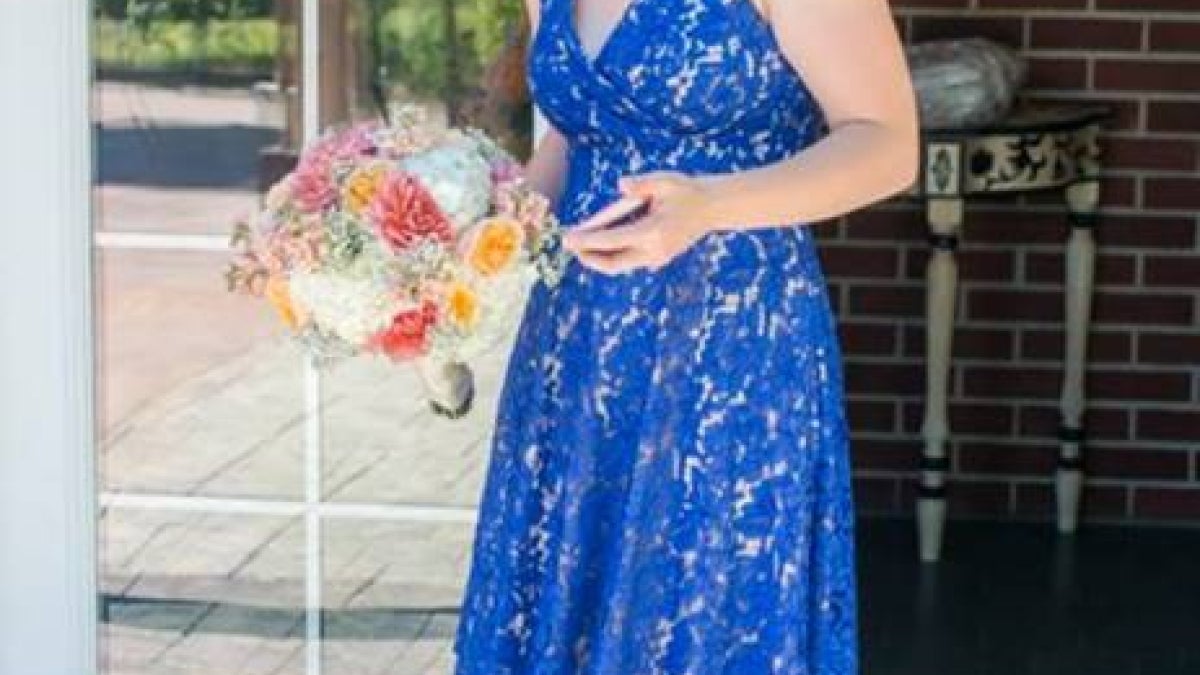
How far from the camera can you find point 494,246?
2145 millimetres

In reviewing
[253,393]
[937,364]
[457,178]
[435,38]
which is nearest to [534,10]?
[457,178]

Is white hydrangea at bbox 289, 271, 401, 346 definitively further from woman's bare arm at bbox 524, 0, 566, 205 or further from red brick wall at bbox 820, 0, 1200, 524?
red brick wall at bbox 820, 0, 1200, 524

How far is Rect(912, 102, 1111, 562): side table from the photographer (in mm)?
4754

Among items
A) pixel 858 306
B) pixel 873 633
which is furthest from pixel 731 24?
pixel 858 306

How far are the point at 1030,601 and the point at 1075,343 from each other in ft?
1.95

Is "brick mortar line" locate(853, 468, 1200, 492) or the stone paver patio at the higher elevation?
the stone paver patio

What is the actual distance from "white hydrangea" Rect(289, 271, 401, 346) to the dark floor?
2350 millimetres

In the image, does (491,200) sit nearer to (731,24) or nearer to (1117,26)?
(731,24)

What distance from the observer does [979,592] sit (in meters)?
4.83

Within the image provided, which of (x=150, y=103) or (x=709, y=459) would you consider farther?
(x=150, y=103)

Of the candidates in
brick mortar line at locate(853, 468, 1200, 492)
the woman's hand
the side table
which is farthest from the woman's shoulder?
brick mortar line at locate(853, 468, 1200, 492)

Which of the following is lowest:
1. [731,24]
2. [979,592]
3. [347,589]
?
[979,592]

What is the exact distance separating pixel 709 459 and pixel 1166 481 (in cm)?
324

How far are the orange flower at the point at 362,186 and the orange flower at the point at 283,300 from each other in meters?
0.09
